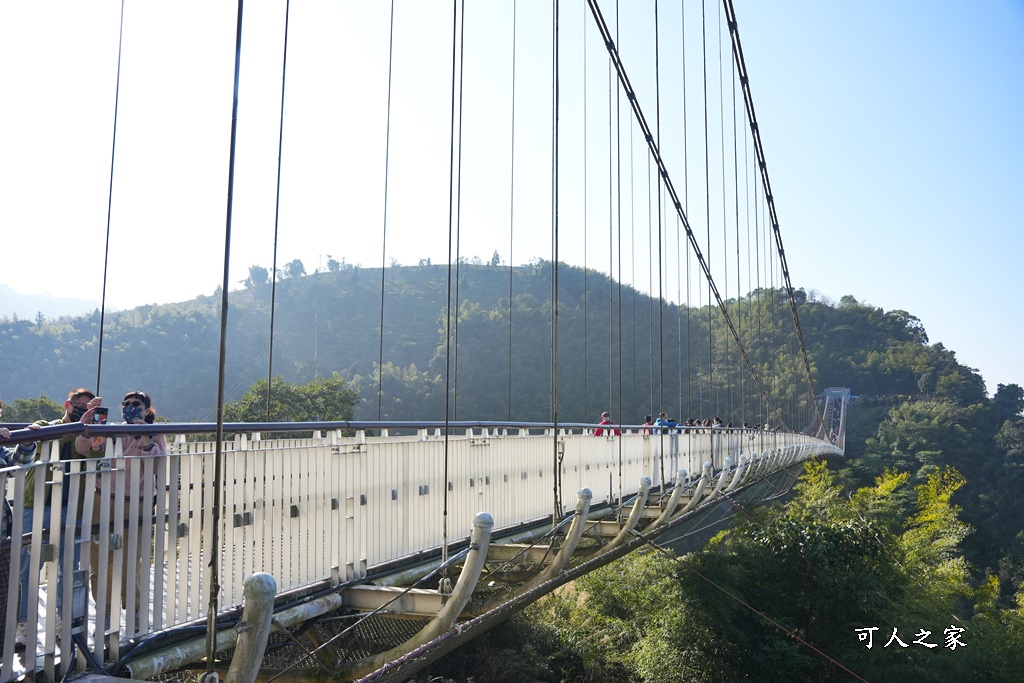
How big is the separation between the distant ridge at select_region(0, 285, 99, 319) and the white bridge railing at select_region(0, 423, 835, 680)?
12644 centimetres

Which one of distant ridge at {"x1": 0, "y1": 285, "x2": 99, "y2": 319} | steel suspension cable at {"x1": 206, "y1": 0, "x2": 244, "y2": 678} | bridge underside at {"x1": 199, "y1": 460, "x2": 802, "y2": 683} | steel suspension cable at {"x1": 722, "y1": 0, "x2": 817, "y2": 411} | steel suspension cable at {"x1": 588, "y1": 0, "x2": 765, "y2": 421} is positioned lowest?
bridge underside at {"x1": 199, "y1": 460, "x2": 802, "y2": 683}

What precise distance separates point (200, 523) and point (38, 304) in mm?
148310

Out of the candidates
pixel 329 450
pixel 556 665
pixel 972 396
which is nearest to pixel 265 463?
pixel 329 450

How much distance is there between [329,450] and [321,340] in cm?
6386

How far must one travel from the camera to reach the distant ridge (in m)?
124

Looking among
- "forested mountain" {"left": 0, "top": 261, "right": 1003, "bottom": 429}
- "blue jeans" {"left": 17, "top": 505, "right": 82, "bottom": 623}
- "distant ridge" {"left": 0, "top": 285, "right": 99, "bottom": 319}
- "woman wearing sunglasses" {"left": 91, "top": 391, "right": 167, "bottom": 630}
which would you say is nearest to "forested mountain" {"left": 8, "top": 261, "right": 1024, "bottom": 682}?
"forested mountain" {"left": 0, "top": 261, "right": 1003, "bottom": 429}

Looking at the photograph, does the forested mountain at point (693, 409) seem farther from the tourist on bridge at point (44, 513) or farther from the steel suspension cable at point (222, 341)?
the steel suspension cable at point (222, 341)

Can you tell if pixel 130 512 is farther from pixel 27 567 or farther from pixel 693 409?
pixel 693 409

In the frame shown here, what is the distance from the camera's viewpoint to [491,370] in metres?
53.3

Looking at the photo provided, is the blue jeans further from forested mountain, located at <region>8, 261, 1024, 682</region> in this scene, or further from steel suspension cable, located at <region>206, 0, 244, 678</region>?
forested mountain, located at <region>8, 261, 1024, 682</region>

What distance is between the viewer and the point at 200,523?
10.0 ft

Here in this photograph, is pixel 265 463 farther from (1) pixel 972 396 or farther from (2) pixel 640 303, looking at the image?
(1) pixel 972 396

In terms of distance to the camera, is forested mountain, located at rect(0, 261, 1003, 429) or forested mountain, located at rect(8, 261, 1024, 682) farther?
forested mountain, located at rect(0, 261, 1003, 429)

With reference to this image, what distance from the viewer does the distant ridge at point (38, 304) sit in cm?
12407
